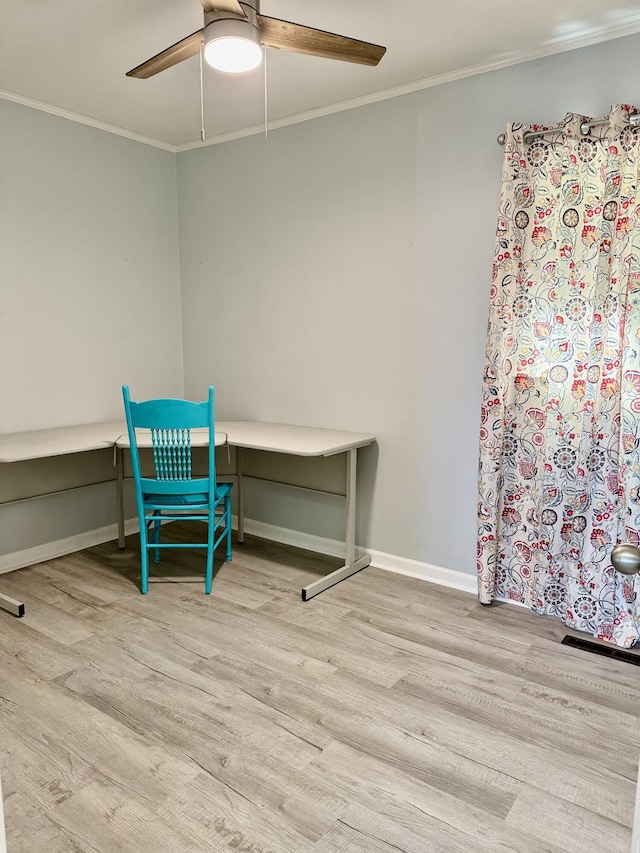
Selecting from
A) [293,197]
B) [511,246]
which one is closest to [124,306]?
[293,197]

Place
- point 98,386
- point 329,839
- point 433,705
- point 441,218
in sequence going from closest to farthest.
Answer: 1. point 329,839
2. point 433,705
3. point 441,218
4. point 98,386

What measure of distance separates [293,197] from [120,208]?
112 centimetres

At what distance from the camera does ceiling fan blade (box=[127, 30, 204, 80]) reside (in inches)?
82.5

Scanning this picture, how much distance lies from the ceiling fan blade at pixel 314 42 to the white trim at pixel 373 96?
0.94 meters

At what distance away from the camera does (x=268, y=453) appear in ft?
12.9

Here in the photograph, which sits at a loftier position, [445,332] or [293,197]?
[293,197]

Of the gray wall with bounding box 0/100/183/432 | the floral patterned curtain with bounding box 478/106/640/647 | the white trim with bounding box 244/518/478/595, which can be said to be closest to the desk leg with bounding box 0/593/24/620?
the gray wall with bounding box 0/100/183/432

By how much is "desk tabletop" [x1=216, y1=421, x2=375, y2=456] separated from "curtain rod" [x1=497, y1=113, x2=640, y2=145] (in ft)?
5.19

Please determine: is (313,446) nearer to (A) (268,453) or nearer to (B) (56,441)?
(A) (268,453)

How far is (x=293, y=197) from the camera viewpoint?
363 cm

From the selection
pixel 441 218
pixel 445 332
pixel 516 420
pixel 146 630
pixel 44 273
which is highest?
pixel 441 218

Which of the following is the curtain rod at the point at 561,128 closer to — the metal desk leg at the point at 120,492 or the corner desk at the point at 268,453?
the corner desk at the point at 268,453

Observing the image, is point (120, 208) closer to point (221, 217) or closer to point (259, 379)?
point (221, 217)

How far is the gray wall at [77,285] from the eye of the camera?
3.39 m
